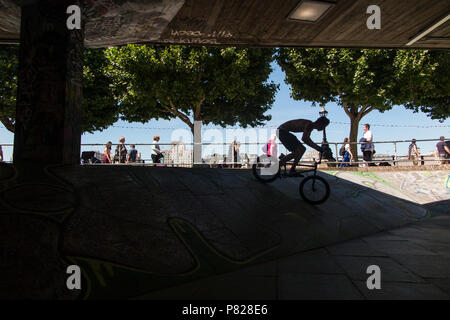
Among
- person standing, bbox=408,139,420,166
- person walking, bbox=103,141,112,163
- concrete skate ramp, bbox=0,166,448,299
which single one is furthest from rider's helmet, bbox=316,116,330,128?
person walking, bbox=103,141,112,163

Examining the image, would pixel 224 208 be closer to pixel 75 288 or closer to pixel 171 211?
pixel 171 211

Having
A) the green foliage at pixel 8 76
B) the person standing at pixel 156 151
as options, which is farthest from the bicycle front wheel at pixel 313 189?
the green foliage at pixel 8 76

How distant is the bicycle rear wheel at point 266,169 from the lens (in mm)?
7664

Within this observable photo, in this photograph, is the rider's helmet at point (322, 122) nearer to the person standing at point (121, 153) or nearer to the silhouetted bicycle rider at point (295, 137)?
the silhouetted bicycle rider at point (295, 137)

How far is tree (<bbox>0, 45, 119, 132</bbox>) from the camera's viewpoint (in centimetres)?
1792

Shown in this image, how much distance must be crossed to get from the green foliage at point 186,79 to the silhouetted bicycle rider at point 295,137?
1202 centimetres

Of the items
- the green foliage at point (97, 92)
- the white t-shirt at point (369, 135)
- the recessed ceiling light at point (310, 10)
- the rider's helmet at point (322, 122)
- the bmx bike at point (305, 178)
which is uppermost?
the green foliage at point (97, 92)

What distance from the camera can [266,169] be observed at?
7.89 m

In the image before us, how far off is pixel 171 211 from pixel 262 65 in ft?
56.9

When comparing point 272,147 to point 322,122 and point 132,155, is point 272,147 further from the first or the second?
point 132,155

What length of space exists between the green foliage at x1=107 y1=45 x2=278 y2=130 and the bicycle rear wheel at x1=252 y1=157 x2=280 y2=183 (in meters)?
11.8

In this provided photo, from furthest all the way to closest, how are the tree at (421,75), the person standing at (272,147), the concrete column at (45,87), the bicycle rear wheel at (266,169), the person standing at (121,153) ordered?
the tree at (421,75), the person standing at (121,153), the person standing at (272,147), the bicycle rear wheel at (266,169), the concrete column at (45,87)

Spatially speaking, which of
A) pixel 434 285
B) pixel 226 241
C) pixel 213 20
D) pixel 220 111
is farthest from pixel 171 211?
pixel 220 111
